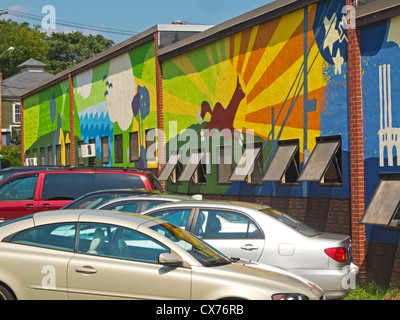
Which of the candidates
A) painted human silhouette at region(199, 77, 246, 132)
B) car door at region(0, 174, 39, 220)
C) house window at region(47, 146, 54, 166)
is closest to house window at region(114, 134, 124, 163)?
painted human silhouette at region(199, 77, 246, 132)

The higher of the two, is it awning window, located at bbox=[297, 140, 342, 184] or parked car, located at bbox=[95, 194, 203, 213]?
awning window, located at bbox=[297, 140, 342, 184]

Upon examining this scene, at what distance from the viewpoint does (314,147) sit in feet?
53.0

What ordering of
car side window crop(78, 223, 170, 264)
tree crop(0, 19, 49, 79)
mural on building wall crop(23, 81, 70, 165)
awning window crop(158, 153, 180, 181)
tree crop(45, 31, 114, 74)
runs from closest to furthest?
car side window crop(78, 223, 170, 264) → awning window crop(158, 153, 180, 181) → mural on building wall crop(23, 81, 70, 165) → tree crop(0, 19, 49, 79) → tree crop(45, 31, 114, 74)

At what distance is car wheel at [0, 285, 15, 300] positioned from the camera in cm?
767

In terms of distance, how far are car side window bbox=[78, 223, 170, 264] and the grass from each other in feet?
18.6

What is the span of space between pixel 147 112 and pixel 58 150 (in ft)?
43.0

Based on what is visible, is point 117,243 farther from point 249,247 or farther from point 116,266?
point 249,247

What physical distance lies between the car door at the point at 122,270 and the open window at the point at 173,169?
50.6 feet

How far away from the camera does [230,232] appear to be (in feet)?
33.8

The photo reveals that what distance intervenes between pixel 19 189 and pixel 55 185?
0.84 metres

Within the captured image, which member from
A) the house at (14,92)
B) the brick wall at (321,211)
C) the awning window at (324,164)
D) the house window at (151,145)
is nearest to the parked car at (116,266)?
the brick wall at (321,211)

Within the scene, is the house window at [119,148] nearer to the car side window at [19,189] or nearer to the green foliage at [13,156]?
the car side window at [19,189]

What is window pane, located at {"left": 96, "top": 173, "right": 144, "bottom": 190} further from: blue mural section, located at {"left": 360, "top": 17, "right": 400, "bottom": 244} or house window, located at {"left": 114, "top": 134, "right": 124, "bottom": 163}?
house window, located at {"left": 114, "top": 134, "right": 124, "bottom": 163}

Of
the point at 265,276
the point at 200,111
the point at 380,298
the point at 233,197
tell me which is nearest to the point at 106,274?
the point at 265,276
